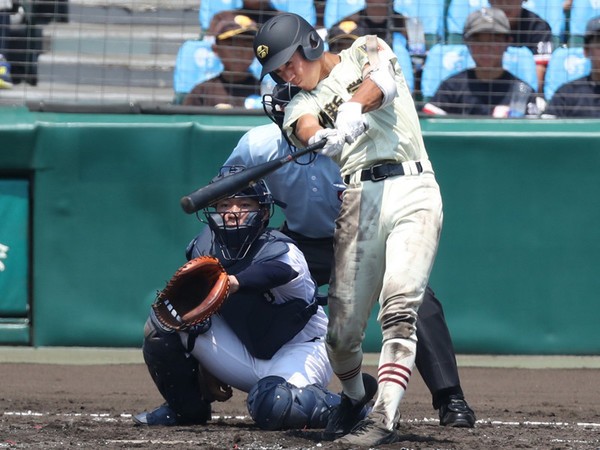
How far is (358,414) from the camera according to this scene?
4160 mm

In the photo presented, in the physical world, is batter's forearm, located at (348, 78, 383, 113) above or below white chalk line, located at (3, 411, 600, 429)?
above

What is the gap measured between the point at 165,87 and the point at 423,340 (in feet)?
12.5

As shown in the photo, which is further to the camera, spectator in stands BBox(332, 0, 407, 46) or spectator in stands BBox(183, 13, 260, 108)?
spectator in stands BBox(332, 0, 407, 46)

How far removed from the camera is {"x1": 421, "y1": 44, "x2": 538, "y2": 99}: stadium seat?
7.44m

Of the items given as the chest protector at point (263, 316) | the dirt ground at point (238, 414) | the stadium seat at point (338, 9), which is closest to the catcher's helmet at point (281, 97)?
the chest protector at point (263, 316)

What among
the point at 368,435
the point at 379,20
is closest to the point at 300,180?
the point at 368,435

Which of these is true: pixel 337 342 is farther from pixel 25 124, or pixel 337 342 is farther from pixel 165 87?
pixel 165 87

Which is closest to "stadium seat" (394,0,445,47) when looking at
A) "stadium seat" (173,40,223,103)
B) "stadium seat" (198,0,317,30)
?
"stadium seat" (198,0,317,30)

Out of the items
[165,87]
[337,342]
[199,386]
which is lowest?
[199,386]

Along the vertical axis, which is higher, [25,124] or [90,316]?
[25,124]

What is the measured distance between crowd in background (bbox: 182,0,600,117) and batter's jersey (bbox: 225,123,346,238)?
2.28 metres

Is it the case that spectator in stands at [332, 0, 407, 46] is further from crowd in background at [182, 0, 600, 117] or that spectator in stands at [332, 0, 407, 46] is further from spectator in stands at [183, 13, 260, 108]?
spectator in stands at [183, 13, 260, 108]

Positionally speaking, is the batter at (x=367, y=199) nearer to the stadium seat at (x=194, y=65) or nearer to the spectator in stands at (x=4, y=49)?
the stadium seat at (x=194, y=65)

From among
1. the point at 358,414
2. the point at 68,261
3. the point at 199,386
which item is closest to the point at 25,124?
the point at 68,261
